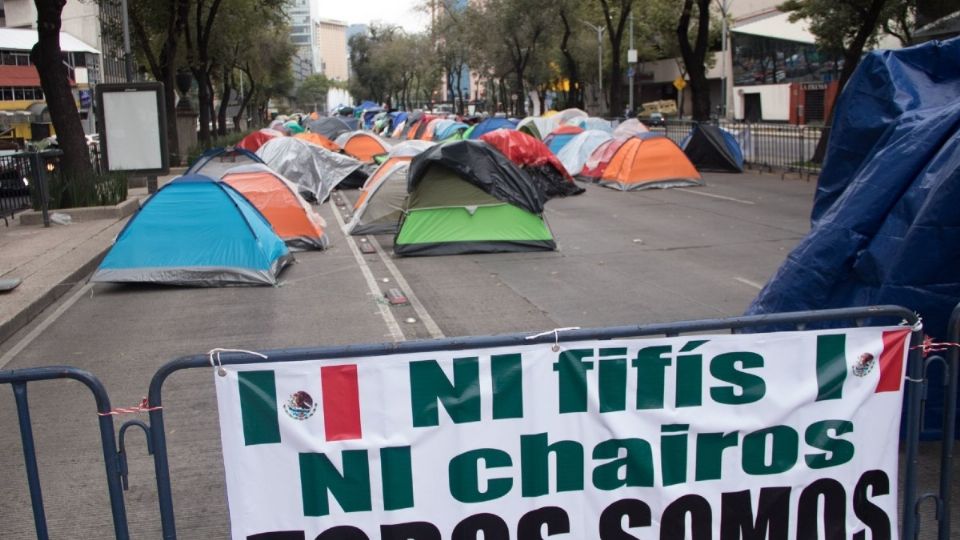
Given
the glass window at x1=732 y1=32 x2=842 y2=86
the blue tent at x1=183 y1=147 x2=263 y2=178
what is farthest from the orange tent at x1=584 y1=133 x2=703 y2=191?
→ the glass window at x1=732 y1=32 x2=842 y2=86

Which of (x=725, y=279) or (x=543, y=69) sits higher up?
(x=543, y=69)

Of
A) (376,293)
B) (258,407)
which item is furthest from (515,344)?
(376,293)

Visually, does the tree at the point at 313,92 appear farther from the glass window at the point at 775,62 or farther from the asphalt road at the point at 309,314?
the asphalt road at the point at 309,314

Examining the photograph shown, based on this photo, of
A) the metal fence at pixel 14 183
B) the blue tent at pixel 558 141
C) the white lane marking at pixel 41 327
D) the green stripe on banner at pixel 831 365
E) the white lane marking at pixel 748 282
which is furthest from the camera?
the blue tent at pixel 558 141

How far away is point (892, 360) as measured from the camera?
3623mm

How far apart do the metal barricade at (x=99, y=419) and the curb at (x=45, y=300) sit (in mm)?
6373

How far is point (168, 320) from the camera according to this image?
982cm

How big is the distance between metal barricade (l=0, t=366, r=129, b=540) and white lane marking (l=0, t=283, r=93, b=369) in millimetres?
5279

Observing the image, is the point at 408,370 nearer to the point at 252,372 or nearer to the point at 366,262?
the point at 252,372

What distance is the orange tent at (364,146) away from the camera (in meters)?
28.8

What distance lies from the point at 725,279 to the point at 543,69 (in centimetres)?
5375

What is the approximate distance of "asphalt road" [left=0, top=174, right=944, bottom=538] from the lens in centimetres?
533

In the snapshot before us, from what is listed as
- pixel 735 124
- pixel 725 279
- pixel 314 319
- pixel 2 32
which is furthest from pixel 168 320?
pixel 2 32

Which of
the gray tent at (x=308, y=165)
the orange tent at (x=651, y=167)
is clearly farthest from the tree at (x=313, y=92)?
the orange tent at (x=651, y=167)
